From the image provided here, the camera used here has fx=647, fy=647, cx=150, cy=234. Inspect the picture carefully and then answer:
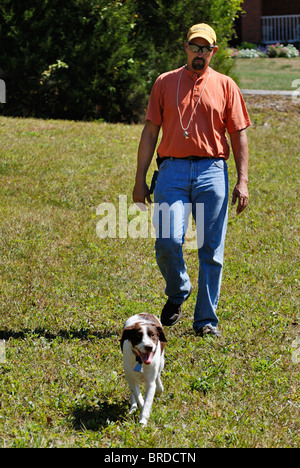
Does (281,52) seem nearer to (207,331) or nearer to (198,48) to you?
(198,48)

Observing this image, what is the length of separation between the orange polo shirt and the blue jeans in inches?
4.1

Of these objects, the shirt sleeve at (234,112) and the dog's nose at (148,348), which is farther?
the shirt sleeve at (234,112)

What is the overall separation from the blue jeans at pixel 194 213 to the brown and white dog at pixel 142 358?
102 cm

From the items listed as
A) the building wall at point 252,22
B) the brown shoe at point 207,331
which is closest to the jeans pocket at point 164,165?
the brown shoe at point 207,331

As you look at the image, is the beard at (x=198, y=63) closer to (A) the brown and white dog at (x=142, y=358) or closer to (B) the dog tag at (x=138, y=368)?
(A) the brown and white dog at (x=142, y=358)

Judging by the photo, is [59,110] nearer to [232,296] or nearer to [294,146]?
[294,146]

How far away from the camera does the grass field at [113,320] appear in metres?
3.81

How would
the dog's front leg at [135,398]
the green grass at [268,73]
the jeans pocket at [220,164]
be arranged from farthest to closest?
1. the green grass at [268,73]
2. the jeans pocket at [220,164]
3. the dog's front leg at [135,398]

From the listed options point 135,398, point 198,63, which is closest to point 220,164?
point 198,63

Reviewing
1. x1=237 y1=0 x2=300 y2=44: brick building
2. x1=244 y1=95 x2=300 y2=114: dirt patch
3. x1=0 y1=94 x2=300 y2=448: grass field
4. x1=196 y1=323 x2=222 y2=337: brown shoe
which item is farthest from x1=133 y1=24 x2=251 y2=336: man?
x1=237 y1=0 x2=300 y2=44: brick building

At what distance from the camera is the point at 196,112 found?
467 cm

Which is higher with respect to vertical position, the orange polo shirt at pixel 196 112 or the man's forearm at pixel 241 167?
the orange polo shirt at pixel 196 112

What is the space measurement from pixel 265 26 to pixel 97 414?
3011cm
